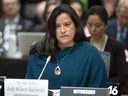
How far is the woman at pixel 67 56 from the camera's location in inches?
71.8

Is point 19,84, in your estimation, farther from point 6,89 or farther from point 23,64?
point 23,64

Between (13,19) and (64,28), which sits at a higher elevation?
(13,19)

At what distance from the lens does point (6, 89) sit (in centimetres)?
137

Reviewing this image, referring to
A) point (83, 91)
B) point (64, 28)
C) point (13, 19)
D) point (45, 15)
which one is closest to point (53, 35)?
point (64, 28)

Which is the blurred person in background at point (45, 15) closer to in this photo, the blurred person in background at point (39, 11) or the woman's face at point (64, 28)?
the blurred person in background at point (39, 11)

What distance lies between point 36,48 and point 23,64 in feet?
1.03

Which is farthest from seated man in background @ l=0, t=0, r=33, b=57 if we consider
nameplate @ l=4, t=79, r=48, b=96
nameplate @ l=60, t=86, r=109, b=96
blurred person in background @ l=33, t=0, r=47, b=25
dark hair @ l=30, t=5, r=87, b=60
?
nameplate @ l=60, t=86, r=109, b=96

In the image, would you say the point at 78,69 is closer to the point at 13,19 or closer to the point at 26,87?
the point at 26,87

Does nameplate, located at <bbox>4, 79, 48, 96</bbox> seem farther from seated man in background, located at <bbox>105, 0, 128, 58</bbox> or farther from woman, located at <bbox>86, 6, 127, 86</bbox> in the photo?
seated man in background, located at <bbox>105, 0, 128, 58</bbox>

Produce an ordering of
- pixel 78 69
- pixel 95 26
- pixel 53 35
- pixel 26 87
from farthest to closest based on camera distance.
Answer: pixel 95 26 < pixel 53 35 < pixel 78 69 < pixel 26 87

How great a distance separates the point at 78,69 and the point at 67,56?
0.57 feet

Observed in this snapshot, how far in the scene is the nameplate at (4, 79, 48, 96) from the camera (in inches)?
52.0

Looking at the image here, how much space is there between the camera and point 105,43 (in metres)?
2.20

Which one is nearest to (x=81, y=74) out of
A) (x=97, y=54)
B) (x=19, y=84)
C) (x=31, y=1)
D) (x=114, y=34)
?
(x=97, y=54)
